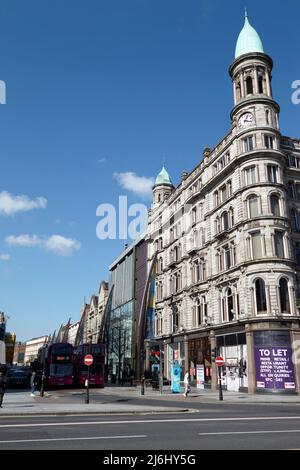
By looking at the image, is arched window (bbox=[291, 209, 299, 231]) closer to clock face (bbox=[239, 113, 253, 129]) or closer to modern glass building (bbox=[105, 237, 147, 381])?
clock face (bbox=[239, 113, 253, 129])

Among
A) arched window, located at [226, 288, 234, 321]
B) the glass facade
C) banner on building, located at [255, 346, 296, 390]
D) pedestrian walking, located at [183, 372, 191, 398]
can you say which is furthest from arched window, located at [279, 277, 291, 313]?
the glass facade

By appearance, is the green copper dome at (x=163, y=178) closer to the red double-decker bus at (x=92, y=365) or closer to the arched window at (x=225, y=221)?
the arched window at (x=225, y=221)

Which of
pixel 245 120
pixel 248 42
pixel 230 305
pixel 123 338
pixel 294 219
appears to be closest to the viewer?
pixel 294 219

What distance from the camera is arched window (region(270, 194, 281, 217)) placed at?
126ft

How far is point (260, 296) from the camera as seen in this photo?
36.8 meters

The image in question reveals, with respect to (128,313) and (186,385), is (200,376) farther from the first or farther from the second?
(128,313)

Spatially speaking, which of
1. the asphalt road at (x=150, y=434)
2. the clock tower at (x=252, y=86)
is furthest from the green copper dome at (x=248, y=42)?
the asphalt road at (x=150, y=434)

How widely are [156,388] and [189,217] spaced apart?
67.9 feet

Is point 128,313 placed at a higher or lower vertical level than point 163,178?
lower

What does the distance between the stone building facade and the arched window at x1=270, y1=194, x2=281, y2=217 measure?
9cm

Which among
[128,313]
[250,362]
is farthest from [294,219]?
[128,313]

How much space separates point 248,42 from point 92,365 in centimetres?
3584

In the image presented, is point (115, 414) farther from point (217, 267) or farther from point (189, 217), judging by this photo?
point (189, 217)
